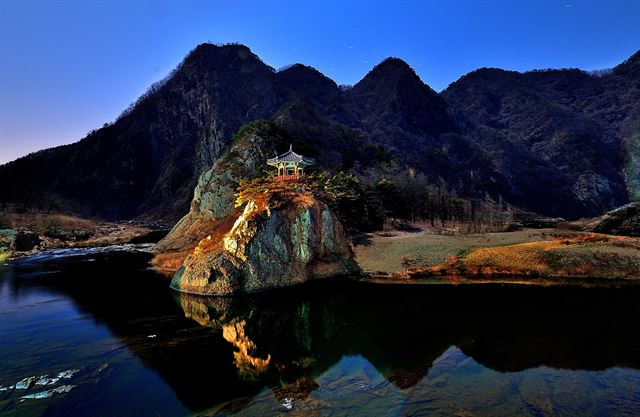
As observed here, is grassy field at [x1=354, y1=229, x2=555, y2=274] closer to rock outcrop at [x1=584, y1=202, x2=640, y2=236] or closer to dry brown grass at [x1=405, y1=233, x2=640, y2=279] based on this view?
dry brown grass at [x1=405, y1=233, x2=640, y2=279]

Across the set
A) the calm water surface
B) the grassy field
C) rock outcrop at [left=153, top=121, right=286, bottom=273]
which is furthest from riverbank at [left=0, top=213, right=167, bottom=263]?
the grassy field

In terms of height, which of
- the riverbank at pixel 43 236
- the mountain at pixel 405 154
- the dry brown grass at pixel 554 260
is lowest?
the dry brown grass at pixel 554 260

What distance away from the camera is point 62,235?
9112 cm

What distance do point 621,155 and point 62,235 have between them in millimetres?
221232

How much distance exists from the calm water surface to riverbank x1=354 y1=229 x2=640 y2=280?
443 cm

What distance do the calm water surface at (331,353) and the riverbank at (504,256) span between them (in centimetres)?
443

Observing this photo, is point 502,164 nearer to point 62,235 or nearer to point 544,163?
point 544,163

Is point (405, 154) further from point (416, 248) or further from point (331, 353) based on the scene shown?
point (331, 353)

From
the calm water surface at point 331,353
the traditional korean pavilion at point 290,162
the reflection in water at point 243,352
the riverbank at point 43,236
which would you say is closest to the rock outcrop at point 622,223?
the calm water surface at point 331,353

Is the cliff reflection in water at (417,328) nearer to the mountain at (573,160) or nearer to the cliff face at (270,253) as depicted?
the cliff face at (270,253)

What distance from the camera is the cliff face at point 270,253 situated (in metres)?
36.4

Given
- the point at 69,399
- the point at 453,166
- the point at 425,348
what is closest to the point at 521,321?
the point at 425,348

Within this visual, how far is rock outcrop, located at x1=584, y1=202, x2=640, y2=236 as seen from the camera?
48.6 metres

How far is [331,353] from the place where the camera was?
69.4 feet
